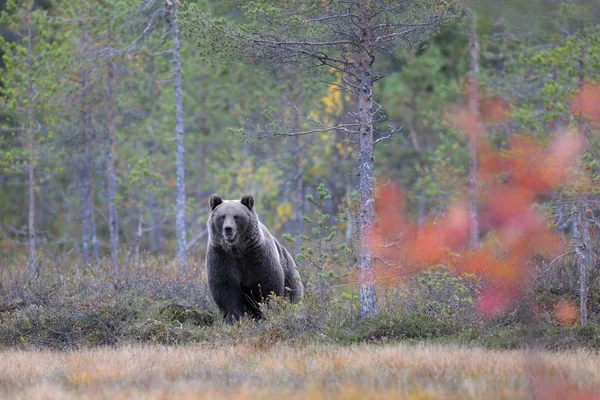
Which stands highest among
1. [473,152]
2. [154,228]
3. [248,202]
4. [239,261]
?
[473,152]

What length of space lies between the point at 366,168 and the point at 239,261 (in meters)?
2.58

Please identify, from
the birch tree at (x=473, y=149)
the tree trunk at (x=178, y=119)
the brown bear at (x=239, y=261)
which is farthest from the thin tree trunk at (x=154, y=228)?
the brown bear at (x=239, y=261)

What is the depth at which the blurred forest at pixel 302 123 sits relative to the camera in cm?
1377

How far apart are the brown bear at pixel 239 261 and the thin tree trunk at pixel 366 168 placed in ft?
5.00

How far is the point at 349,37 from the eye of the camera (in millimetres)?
13711

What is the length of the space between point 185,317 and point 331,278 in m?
2.61

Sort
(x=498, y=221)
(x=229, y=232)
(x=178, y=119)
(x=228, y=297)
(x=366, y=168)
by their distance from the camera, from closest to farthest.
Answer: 1. (x=366, y=168)
2. (x=229, y=232)
3. (x=228, y=297)
4. (x=178, y=119)
5. (x=498, y=221)

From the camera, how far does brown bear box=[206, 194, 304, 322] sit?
14.0 meters

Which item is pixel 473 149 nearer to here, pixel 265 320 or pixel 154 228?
pixel 265 320

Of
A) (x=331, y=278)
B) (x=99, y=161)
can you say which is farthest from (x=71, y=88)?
(x=331, y=278)

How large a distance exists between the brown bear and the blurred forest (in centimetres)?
79

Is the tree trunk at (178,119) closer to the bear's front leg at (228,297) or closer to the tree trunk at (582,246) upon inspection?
the bear's front leg at (228,297)

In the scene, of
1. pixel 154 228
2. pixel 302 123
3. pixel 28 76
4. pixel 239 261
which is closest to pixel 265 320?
pixel 239 261

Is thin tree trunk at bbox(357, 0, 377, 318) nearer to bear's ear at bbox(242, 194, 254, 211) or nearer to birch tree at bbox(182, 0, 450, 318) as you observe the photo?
birch tree at bbox(182, 0, 450, 318)
